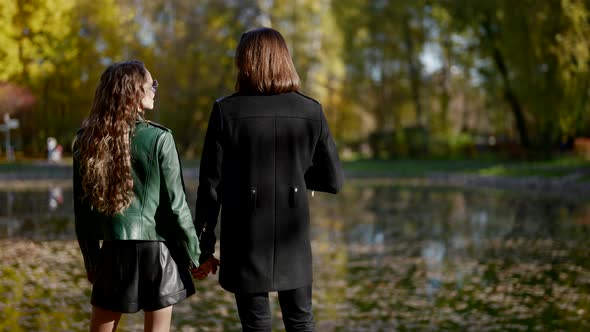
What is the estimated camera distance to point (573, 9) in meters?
26.4

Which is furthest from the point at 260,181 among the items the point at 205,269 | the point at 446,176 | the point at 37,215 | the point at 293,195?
the point at 446,176

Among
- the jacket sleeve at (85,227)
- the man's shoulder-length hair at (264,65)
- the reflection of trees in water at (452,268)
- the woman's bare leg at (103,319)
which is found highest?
the man's shoulder-length hair at (264,65)

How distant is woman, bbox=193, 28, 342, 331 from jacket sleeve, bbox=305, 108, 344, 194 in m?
0.10

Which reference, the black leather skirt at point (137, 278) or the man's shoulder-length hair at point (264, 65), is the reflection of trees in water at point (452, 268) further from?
the man's shoulder-length hair at point (264, 65)

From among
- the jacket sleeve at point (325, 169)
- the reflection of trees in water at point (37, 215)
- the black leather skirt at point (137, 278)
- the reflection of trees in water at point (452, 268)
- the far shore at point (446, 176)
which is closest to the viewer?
the black leather skirt at point (137, 278)

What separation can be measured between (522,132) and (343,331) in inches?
1411

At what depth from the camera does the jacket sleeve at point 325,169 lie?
13.3ft

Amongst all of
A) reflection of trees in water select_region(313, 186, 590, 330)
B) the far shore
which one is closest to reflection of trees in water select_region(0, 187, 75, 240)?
the far shore

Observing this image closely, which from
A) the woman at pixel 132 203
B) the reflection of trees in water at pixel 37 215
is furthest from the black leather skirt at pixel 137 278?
the reflection of trees in water at pixel 37 215

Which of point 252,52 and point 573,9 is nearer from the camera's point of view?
point 252,52

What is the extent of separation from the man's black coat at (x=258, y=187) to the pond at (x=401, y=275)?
2803 mm

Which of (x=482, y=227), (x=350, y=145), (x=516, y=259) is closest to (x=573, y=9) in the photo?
(x=482, y=227)

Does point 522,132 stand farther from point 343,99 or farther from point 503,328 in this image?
point 503,328

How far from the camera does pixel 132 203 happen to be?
153 inches
